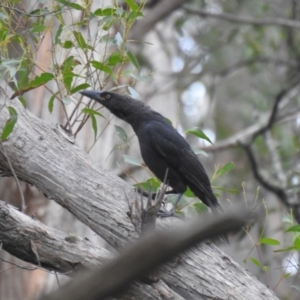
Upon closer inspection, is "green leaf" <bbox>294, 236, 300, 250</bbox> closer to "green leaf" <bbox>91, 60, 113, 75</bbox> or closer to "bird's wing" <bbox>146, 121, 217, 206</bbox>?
"bird's wing" <bbox>146, 121, 217, 206</bbox>

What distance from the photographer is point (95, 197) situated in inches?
133

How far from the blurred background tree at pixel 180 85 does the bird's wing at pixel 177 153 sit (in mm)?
180

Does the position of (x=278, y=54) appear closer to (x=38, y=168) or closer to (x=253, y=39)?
(x=253, y=39)

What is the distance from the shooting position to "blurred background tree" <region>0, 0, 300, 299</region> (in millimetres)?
3879

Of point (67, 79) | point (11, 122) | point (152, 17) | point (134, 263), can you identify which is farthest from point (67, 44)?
point (152, 17)

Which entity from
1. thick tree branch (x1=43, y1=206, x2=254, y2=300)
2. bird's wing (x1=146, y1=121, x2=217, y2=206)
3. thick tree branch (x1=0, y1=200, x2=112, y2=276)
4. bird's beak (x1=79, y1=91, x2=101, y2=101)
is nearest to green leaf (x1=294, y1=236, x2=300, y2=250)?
bird's wing (x1=146, y1=121, x2=217, y2=206)

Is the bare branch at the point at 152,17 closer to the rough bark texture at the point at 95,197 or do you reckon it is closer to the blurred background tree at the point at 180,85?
the blurred background tree at the point at 180,85

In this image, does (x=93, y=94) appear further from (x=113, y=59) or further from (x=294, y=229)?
(x=294, y=229)

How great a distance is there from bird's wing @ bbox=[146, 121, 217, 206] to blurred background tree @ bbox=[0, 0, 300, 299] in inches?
7.1

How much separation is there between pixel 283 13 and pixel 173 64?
2410mm

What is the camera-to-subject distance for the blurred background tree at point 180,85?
3.88m

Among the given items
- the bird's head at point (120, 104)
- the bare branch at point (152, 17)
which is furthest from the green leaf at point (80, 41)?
the bare branch at point (152, 17)

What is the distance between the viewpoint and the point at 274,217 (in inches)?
514

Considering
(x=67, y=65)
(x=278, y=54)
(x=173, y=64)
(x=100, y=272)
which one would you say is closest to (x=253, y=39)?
(x=278, y=54)
